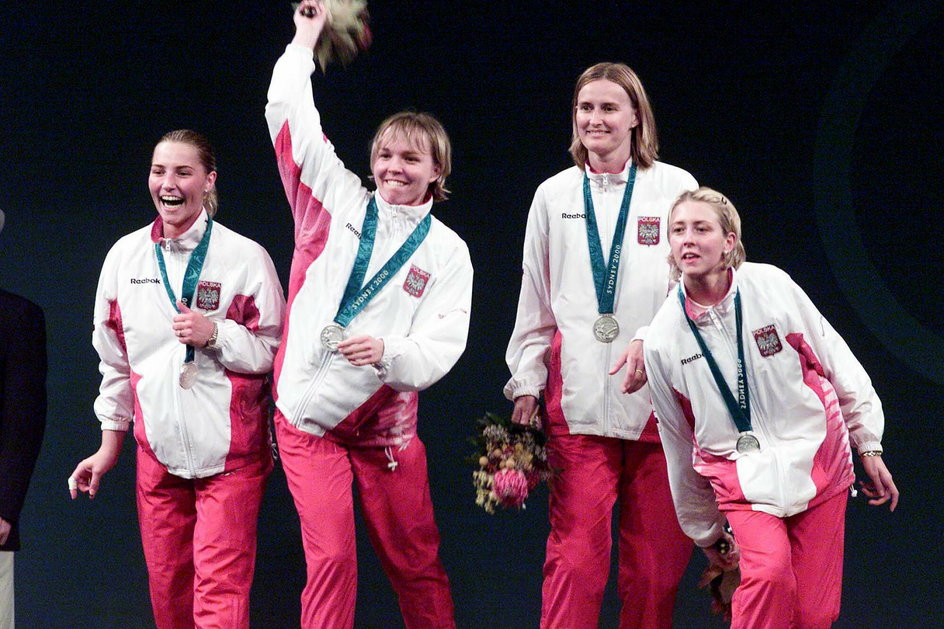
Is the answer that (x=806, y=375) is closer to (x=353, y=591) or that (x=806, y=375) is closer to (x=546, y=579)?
(x=546, y=579)

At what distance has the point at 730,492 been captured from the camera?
3619 mm

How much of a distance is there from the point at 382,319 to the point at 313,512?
0.64 meters

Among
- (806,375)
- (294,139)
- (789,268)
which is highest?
(294,139)

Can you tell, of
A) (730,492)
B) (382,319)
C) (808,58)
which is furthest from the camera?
(808,58)

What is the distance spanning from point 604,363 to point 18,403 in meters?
1.92

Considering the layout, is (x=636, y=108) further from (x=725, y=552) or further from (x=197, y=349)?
(x=197, y=349)

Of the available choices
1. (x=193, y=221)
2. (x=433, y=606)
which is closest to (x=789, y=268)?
(x=433, y=606)

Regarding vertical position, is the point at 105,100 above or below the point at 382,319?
above

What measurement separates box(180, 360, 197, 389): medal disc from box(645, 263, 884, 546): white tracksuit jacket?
1.47 meters

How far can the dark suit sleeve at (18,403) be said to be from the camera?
3.95m

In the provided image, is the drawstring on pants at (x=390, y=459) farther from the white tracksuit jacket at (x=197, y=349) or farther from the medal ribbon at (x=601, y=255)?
the medal ribbon at (x=601, y=255)

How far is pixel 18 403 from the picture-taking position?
156 inches

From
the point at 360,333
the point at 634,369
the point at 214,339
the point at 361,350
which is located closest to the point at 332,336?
the point at 360,333

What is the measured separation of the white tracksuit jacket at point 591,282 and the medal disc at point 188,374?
1.06 m
